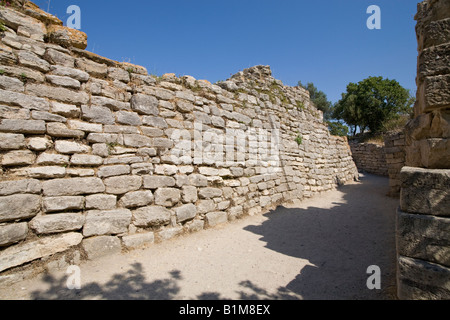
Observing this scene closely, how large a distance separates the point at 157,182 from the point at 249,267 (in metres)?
2.27

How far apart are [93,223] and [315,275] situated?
135 inches

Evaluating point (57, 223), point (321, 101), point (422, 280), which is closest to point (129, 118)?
point (57, 223)

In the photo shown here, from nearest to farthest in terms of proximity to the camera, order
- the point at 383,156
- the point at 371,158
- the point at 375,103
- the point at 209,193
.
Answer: the point at 209,193 < the point at 383,156 < the point at 371,158 < the point at 375,103

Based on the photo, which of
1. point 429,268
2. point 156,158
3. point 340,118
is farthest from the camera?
point 340,118

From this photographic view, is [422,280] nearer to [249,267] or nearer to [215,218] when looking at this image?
[249,267]

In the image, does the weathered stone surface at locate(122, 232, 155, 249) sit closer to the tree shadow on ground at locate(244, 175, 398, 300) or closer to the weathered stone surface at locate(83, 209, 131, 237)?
the weathered stone surface at locate(83, 209, 131, 237)

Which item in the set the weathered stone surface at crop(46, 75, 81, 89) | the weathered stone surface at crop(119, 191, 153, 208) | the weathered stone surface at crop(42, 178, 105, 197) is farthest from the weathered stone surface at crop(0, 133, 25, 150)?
the weathered stone surface at crop(119, 191, 153, 208)

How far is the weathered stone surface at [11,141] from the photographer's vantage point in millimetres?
2861

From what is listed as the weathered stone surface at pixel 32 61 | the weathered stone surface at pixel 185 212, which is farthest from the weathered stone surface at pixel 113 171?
the weathered stone surface at pixel 32 61

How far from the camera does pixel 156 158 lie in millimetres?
4266

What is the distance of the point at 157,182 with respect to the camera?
164 inches

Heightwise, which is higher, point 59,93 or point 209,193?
point 59,93
